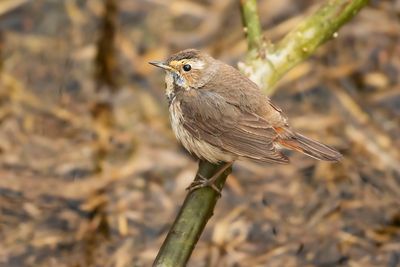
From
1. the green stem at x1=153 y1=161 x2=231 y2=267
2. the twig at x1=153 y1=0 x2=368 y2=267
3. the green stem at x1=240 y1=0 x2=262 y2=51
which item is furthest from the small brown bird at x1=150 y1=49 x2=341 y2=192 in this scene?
the green stem at x1=153 y1=161 x2=231 y2=267

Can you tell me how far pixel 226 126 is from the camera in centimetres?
532

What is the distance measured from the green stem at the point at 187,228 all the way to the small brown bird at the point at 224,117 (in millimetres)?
407

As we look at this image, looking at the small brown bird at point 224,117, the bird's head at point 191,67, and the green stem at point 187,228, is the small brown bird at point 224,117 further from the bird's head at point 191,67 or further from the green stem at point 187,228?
the green stem at point 187,228

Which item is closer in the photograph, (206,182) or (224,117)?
(206,182)

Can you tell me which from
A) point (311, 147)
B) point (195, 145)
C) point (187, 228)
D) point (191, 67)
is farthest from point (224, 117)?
point (187, 228)

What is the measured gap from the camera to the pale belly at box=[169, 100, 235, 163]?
5.18m

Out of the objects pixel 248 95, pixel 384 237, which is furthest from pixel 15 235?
pixel 384 237

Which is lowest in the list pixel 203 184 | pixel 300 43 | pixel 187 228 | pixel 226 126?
pixel 187 228

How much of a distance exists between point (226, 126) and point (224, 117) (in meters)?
0.06

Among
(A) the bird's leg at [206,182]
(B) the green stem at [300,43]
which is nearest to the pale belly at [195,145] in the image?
(A) the bird's leg at [206,182]

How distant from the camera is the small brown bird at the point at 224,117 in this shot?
16.9 feet

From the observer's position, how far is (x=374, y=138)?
7668 mm

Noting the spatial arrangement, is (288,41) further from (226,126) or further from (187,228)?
(187,228)

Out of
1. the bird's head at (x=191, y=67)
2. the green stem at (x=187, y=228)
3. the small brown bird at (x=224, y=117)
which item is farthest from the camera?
the bird's head at (x=191, y=67)
